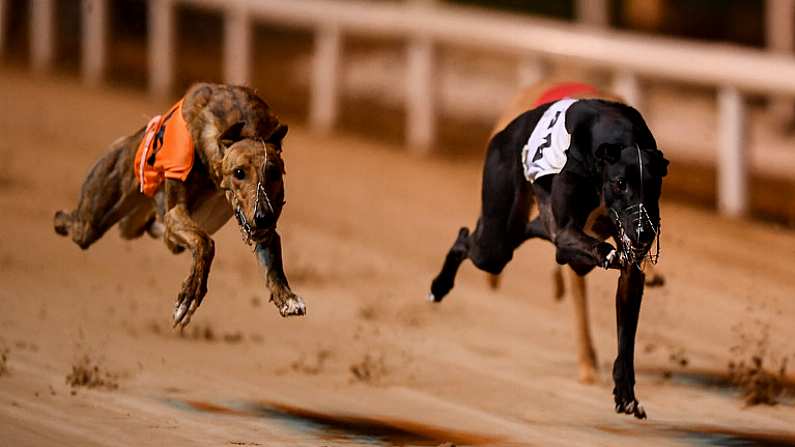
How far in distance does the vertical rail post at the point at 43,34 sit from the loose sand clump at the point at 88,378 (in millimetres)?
8686

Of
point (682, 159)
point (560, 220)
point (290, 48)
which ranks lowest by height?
point (560, 220)

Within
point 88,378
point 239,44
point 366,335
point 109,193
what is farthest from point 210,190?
point 239,44

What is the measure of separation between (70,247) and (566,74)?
4253 mm

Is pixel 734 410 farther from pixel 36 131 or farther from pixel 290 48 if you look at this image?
pixel 290 48

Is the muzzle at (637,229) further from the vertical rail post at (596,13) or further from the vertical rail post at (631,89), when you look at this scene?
the vertical rail post at (596,13)

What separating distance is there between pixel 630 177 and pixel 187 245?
143 centimetres

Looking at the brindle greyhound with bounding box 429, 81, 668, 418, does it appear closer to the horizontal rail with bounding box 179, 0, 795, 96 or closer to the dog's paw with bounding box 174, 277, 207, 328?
the dog's paw with bounding box 174, 277, 207, 328

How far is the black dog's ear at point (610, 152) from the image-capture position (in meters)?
5.77

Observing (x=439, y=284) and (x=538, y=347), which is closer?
(x=439, y=284)

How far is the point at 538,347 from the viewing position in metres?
7.97

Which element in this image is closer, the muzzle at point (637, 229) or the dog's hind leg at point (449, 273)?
the muzzle at point (637, 229)

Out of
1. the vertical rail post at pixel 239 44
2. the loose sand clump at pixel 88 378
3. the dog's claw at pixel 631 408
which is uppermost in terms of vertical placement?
the vertical rail post at pixel 239 44

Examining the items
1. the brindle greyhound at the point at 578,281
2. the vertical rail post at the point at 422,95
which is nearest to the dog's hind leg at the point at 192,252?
the brindle greyhound at the point at 578,281

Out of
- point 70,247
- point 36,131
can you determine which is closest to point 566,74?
point 36,131
